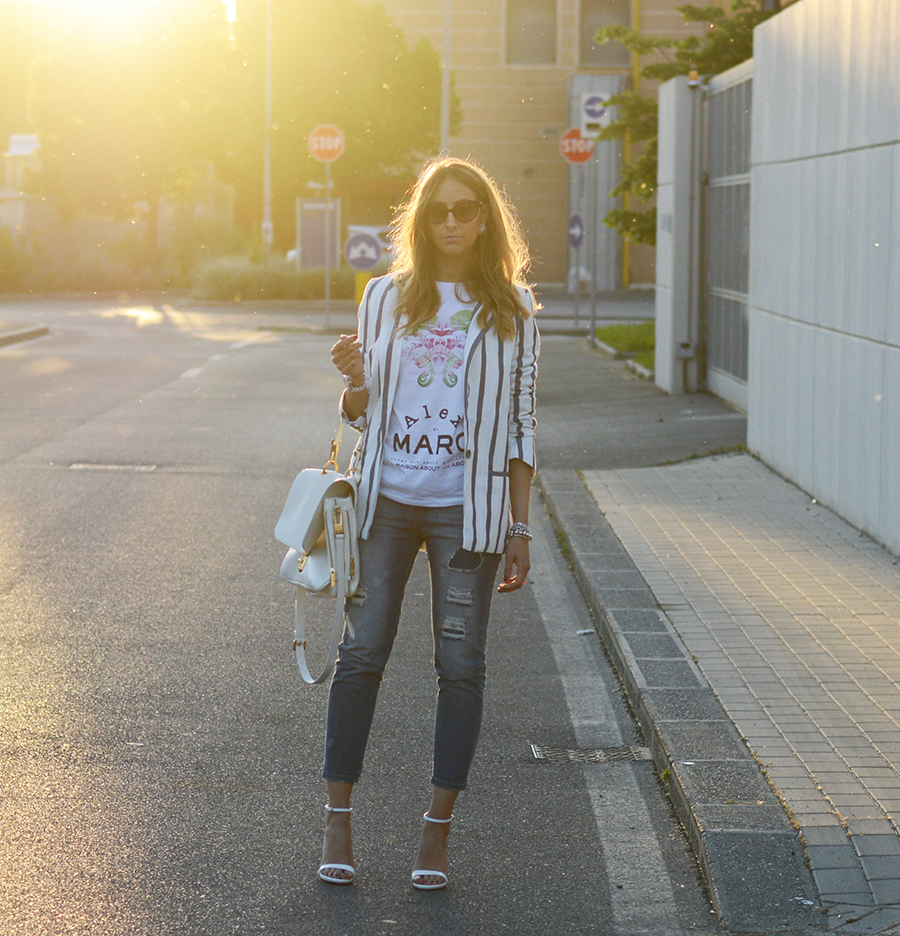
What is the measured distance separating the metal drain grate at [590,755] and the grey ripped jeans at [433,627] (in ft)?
3.47

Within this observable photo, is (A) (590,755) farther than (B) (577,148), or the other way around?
(B) (577,148)

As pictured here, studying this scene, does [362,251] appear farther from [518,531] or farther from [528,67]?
[528,67]

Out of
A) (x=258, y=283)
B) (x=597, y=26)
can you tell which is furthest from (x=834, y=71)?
(x=597, y=26)

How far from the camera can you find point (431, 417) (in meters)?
3.86

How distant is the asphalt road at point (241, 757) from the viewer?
148 inches

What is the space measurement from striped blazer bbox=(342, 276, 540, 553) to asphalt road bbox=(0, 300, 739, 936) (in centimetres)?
89

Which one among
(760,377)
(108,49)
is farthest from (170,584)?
(108,49)

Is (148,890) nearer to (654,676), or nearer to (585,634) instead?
(654,676)

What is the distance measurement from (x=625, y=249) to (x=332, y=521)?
45.5m

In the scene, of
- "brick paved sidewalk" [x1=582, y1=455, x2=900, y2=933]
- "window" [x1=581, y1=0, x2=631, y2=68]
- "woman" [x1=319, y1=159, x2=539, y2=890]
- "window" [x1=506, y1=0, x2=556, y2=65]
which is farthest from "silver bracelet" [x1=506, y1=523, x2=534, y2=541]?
"window" [x1=506, y1=0, x2=556, y2=65]

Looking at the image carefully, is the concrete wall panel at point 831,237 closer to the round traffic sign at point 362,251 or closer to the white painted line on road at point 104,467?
the white painted line on road at point 104,467

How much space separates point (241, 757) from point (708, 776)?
57.2 inches

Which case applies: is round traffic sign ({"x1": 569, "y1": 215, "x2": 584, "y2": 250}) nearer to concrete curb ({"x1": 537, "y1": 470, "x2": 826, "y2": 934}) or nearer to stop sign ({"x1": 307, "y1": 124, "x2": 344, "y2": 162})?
stop sign ({"x1": 307, "y1": 124, "x2": 344, "y2": 162})

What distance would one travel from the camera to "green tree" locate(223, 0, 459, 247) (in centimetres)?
4656
